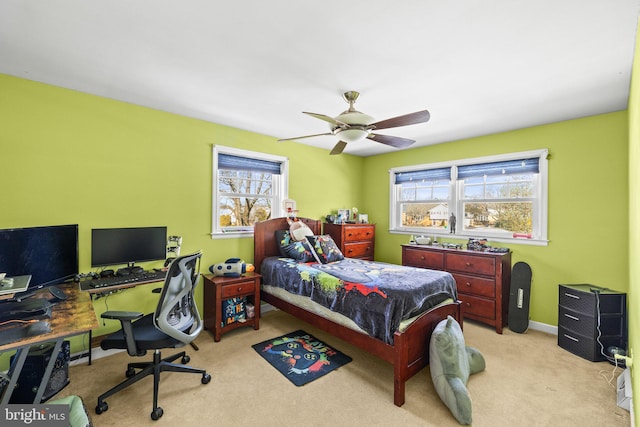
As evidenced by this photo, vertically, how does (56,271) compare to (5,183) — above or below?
below

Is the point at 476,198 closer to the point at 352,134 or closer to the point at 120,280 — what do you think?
the point at 352,134

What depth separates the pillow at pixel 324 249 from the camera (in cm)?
368

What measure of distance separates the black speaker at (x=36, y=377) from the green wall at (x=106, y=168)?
0.50m

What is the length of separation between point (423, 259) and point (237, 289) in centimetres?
257

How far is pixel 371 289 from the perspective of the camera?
2.44 m

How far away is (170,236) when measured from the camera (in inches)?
126

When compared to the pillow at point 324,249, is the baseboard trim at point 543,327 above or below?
below

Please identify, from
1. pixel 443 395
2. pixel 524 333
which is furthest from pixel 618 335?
pixel 443 395

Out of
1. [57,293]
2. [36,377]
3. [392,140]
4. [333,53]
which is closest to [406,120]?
[392,140]

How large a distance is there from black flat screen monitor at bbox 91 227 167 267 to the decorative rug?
1463 millimetres

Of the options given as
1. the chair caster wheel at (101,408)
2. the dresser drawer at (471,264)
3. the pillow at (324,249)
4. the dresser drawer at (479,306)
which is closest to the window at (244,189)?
the pillow at (324,249)

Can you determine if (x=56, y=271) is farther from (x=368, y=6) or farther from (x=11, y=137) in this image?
(x=368, y=6)

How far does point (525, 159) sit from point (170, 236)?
4.44 metres

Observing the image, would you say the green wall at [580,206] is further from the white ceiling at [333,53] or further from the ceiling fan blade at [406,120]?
the ceiling fan blade at [406,120]
